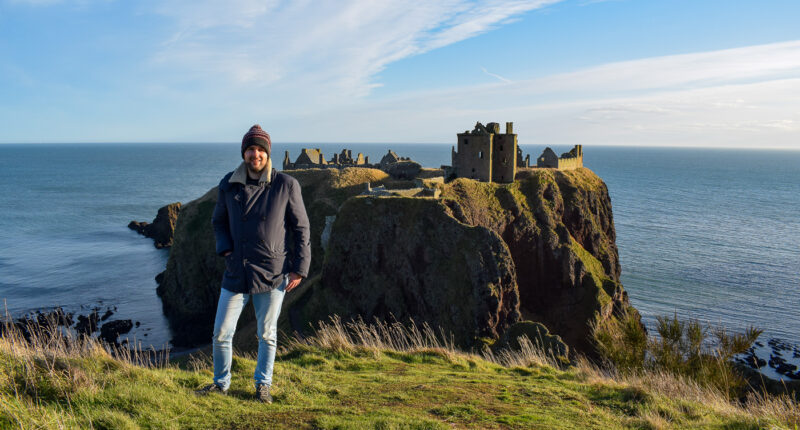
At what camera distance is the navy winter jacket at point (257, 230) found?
25.6ft

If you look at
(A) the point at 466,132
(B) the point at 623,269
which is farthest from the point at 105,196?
(B) the point at 623,269

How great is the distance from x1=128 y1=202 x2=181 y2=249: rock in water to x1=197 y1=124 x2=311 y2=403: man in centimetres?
8899

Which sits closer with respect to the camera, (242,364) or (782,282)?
(242,364)

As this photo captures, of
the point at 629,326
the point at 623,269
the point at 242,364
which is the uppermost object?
the point at 242,364

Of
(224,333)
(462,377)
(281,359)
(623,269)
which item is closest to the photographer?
(224,333)

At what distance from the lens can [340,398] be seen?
8.47 meters

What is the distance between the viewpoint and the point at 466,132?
56.0 meters

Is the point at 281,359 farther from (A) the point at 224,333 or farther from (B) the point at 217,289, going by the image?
(B) the point at 217,289

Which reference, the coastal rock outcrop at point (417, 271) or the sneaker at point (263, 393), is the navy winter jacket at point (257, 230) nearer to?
the sneaker at point (263, 393)

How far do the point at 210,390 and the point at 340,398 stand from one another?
7.63 feet

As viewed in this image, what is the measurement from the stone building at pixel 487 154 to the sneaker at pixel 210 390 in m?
49.7

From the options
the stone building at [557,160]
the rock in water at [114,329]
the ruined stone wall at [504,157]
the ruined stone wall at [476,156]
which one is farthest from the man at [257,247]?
the stone building at [557,160]

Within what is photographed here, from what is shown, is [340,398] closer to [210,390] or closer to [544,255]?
[210,390]

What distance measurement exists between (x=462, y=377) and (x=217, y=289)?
52484 millimetres
